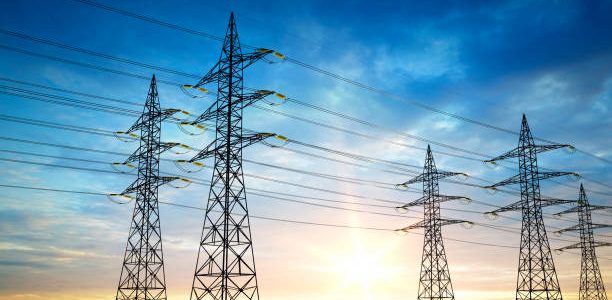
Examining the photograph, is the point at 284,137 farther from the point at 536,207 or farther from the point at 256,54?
the point at 536,207

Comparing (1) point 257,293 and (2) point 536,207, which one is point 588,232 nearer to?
(2) point 536,207

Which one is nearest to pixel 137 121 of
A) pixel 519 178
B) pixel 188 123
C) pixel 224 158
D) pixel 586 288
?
pixel 188 123

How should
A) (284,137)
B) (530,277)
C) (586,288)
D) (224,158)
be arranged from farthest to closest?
(586,288) → (530,277) → (284,137) → (224,158)

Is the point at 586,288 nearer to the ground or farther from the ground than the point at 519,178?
nearer to the ground

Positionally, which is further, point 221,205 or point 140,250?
point 140,250

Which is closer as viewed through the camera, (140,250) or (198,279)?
(198,279)

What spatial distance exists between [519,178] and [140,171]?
3393 centimetres

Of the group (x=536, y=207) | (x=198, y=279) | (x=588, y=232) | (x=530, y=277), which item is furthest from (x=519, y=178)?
(x=198, y=279)

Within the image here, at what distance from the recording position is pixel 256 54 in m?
31.5

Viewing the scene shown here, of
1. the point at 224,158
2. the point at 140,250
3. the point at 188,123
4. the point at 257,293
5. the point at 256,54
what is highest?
the point at 256,54

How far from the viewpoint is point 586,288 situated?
2426 inches

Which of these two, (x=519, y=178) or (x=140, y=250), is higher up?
(x=519, y=178)

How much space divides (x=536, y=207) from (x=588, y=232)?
23.7 metres

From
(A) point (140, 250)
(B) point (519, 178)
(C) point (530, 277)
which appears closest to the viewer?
(A) point (140, 250)
